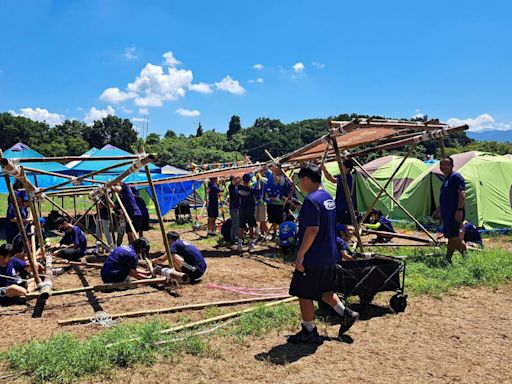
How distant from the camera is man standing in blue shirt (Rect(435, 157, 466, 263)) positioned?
7.10 m

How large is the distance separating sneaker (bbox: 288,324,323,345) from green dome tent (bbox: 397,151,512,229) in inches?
369

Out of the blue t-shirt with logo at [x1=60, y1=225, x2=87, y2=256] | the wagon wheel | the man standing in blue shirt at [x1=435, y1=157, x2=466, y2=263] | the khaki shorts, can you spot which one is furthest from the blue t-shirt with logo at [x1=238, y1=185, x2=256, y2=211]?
the wagon wheel

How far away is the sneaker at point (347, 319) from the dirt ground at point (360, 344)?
13 centimetres

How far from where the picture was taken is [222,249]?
35.4 feet

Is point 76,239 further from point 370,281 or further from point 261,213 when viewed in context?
point 370,281

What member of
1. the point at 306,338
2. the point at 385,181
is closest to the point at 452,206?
the point at 306,338

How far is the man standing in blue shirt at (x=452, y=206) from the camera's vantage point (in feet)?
23.3

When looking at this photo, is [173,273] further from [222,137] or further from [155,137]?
[222,137]

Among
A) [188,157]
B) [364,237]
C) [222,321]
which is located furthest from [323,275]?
[188,157]

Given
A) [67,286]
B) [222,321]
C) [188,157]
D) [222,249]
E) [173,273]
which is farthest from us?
[188,157]

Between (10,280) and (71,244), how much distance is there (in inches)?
133

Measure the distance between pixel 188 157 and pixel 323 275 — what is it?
57.0 m

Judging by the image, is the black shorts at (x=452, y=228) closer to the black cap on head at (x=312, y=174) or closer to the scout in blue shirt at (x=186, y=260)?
the black cap on head at (x=312, y=174)

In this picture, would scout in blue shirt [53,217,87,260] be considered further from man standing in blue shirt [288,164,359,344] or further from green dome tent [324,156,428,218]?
green dome tent [324,156,428,218]
